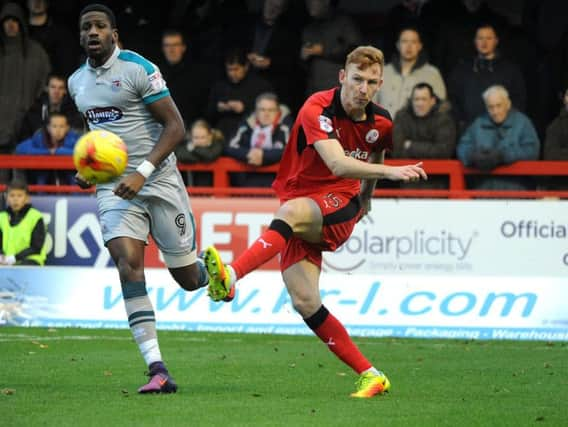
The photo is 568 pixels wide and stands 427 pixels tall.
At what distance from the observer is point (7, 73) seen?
1711 centimetres

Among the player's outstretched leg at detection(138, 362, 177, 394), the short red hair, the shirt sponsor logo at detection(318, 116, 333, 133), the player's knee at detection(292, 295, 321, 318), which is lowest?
the player's outstretched leg at detection(138, 362, 177, 394)

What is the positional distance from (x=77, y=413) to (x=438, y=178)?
8.04m

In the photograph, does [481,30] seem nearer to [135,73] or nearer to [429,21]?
[429,21]

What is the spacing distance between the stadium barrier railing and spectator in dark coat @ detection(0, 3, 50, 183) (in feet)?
3.63

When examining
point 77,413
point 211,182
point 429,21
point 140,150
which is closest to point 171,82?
point 211,182

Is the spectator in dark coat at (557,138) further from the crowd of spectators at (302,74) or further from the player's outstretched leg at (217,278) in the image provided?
the player's outstretched leg at (217,278)

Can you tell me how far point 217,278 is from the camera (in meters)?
8.14

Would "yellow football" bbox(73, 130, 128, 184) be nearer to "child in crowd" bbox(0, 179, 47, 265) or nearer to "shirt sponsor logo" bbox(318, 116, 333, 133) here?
"shirt sponsor logo" bbox(318, 116, 333, 133)

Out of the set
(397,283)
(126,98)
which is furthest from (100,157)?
(397,283)

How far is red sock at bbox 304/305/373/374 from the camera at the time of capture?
8.84m

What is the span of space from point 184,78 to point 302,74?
4.67ft

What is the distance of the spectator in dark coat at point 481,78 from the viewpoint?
15.3 m

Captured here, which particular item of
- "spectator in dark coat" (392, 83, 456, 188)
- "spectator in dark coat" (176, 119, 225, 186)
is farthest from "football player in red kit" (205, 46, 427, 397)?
"spectator in dark coat" (176, 119, 225, 186)

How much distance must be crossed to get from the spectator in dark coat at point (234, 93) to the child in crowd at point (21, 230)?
254 cm
